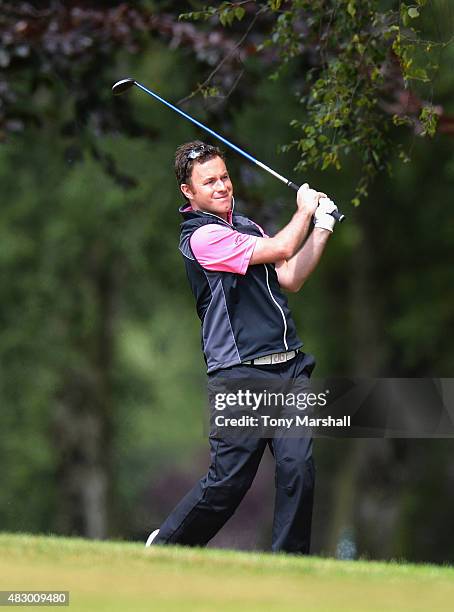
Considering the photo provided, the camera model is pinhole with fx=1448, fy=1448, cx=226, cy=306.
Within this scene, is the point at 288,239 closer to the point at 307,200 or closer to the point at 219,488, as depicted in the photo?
the point at 307,200

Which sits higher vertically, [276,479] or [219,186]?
[219,186]

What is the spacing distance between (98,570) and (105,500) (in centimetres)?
1579

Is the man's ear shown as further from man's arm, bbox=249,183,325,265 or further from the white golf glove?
the white golf glove

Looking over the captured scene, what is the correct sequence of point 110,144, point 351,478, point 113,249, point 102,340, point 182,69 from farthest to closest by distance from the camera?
point 102,340, point 351,478, point 113,249, point 110,144, point 182,69

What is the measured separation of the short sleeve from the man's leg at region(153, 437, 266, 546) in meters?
0.79

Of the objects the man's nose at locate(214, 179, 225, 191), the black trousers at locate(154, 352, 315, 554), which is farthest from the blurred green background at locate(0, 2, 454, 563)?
the black trousers at locate(154, 352, 315, 554)

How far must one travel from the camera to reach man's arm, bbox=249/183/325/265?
20.8 feet

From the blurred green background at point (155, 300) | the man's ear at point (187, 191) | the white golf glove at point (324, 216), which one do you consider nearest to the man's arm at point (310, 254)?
the white golf glove at point (324, 216)

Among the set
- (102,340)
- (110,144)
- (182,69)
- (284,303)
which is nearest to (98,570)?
(284,303)

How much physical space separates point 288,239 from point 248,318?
41 cm

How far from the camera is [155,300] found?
21000 millimetres

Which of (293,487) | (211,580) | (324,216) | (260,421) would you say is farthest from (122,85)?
(211,580)

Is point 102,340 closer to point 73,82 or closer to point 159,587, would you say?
point 73,82

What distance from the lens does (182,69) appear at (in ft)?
49.9
